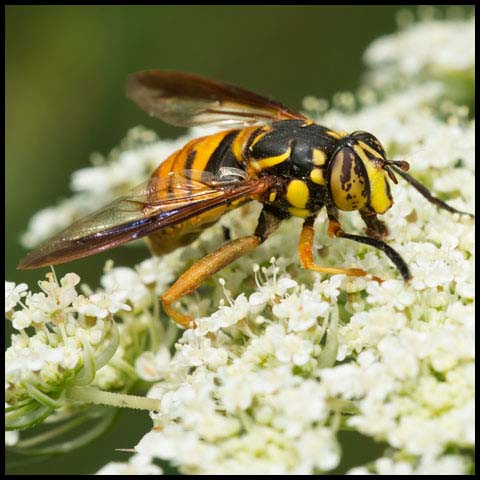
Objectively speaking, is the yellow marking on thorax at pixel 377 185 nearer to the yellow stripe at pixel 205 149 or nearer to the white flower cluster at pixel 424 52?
the yellow stripe at pixel 205 149

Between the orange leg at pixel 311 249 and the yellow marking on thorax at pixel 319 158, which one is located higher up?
the yellow marking on thorax at pixel 319 158

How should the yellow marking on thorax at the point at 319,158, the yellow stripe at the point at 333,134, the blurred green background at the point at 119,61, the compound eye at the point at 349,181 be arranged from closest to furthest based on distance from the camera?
the compound eye at the point at 349,181 → the yellow marking on thorax at the point at 319,158 → the yellow stripe at the point at 333,134 → the blurred green background at the point at 119,61

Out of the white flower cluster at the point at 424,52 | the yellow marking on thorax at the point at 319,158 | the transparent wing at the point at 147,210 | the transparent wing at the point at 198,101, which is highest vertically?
the white flower cluster at the point at 424,52

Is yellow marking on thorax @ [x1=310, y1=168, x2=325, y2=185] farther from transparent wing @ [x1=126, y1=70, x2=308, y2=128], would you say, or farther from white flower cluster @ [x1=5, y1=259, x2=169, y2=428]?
white flower cluster @ [x1=5, y1=259, x2=169, y2=428]

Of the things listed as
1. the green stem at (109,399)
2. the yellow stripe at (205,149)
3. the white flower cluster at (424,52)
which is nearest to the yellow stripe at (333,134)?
the yellow stripe at (205,149)

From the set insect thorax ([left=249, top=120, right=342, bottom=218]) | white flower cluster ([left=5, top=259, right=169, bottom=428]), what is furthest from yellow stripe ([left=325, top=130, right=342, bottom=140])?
white flower cluster ([left=5, top=259, right=169, bottom=428])

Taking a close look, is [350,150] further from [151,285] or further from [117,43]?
[117,43]

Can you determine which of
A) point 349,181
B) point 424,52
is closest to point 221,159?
point 349,181
